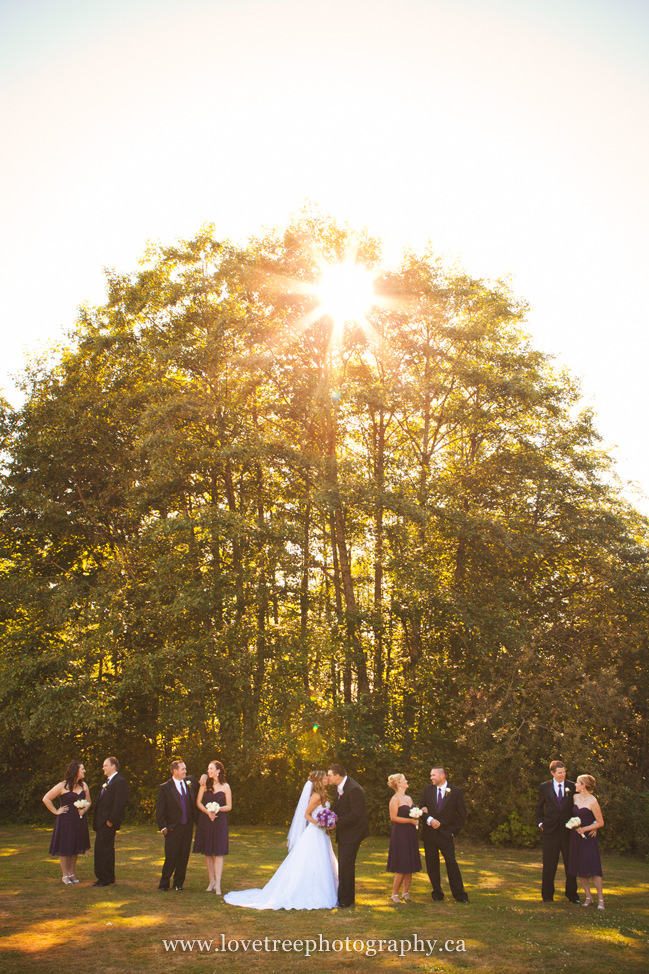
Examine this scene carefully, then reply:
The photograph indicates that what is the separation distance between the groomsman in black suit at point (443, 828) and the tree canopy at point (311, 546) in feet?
24.3

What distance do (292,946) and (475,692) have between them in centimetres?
1196

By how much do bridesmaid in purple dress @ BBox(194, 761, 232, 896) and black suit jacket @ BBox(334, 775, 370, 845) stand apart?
1.69 m

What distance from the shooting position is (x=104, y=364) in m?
23.4

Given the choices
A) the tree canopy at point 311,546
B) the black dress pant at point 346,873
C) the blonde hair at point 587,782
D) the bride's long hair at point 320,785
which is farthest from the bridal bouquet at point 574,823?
the tree canopy at point 311,546

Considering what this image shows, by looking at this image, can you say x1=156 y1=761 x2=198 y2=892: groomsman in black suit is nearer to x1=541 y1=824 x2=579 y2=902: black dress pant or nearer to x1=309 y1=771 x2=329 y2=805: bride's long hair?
x1=309 y1=771 x2=329 y2=805: bride's long hair

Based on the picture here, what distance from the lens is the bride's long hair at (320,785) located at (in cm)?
1002

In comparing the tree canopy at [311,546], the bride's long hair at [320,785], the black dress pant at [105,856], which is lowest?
the black dress pant at [105,856]

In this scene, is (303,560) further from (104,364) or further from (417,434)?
(104,364)

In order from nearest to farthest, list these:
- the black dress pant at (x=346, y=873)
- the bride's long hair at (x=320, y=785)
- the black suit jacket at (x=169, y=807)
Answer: the black dress pant at (x=346, y=873) → the bride's long hair at (x=320, y=785) → the black suit jacket at (x=169, y=807)

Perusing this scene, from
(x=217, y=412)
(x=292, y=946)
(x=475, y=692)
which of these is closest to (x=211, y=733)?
(x=475, y=692)

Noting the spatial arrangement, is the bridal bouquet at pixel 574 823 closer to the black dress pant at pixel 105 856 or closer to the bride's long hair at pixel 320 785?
the bride's long hair at pixel 320 785

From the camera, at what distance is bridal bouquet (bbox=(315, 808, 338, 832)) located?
32.1 ft

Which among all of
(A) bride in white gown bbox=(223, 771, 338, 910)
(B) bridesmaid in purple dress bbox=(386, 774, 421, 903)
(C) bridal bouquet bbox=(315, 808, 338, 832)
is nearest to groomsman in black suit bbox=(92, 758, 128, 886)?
(A) bride in white gown bbox=(223, 771, 338, 910)

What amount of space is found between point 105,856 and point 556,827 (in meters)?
6.75
